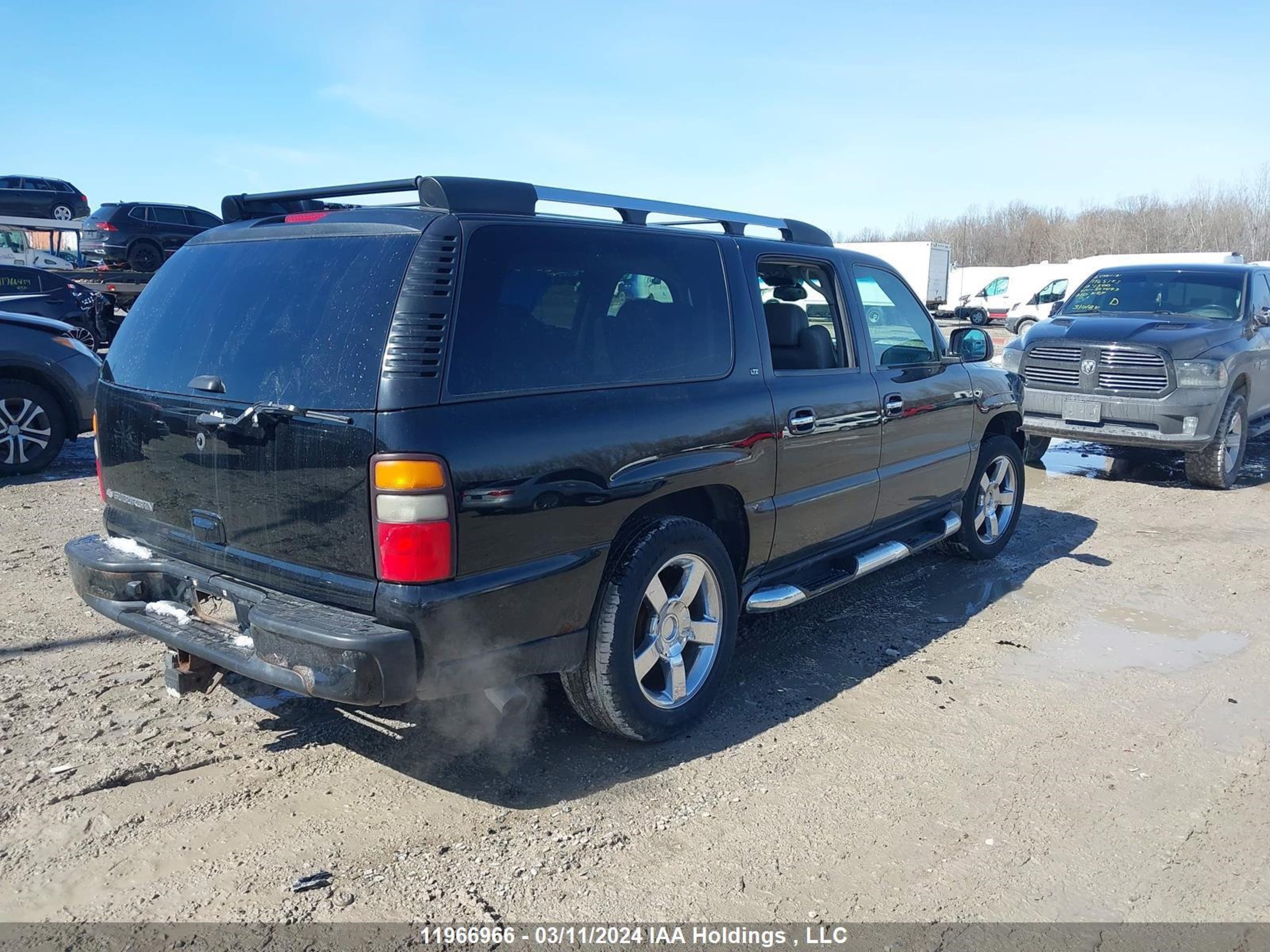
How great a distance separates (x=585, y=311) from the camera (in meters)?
3.45

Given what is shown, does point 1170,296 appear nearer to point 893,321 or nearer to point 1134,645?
point 893,321

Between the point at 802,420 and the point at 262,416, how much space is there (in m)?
2.25

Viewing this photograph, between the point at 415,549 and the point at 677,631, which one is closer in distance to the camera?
the point at 415,549

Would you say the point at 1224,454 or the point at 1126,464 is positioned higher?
the point at 1224,454

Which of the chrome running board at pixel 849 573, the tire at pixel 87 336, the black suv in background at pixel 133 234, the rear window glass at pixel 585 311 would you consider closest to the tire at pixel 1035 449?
the chrome running board at pixel 849 573

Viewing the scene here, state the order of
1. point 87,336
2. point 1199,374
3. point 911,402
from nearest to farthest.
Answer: point 911,402, point 1199,374, point 87,336

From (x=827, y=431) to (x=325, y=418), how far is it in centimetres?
234

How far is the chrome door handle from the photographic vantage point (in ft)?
13.6

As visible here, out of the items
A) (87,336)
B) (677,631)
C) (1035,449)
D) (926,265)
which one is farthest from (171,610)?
(926,265)

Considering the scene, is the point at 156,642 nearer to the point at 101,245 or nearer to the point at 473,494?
the point at 473,494

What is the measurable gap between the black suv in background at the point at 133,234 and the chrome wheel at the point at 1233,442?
19.8m

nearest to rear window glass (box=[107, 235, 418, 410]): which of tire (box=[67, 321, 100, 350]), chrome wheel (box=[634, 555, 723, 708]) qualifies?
chrome wheel (box=[634, 555, 723, 708])

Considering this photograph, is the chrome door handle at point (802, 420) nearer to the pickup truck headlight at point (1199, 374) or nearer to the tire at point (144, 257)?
the pickup truck headlight at point (1199, 374)

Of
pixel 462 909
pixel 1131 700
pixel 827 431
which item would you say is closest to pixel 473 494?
pixel 462 909
